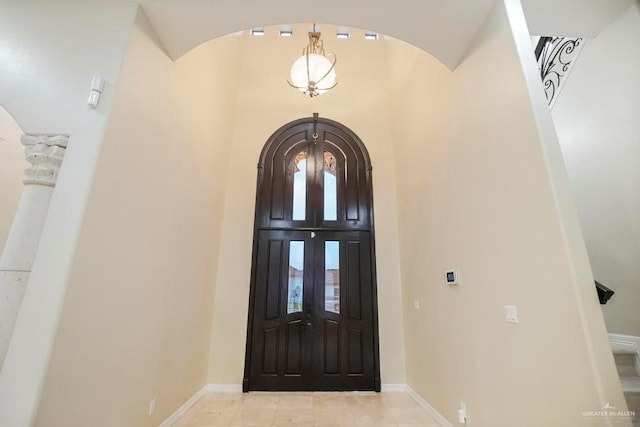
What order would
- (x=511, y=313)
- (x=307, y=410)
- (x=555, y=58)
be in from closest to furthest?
(x=511, y=313) → (x=307, y=410) → (x=555, y=58)

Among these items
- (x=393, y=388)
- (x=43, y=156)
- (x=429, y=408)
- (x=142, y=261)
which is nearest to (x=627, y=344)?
(x=429, y=408)

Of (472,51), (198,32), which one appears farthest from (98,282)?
(472,51)

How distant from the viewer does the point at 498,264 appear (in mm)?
1914

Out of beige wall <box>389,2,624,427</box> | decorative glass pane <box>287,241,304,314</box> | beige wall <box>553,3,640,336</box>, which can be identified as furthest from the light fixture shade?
beige wall <box>553,3,640,336</box>

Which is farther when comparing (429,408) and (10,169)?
(429,408)

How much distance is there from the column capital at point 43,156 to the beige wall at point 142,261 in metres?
0.24

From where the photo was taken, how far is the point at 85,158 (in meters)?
1.60

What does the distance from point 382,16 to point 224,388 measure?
4.45 meters

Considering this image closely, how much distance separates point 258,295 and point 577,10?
4414mm

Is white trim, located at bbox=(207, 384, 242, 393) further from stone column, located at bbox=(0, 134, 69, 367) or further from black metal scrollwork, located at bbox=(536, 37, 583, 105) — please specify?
black metal scrollwork, located at bbox=(536, 37, 583, 105)

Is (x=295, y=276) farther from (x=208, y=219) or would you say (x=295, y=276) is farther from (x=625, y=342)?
(x=625, y=342)

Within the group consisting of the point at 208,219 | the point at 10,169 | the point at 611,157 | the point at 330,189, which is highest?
the point at 330,189

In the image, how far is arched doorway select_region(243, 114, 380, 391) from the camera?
12.2 feet

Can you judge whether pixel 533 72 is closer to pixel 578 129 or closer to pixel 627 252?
pixel 578 129
